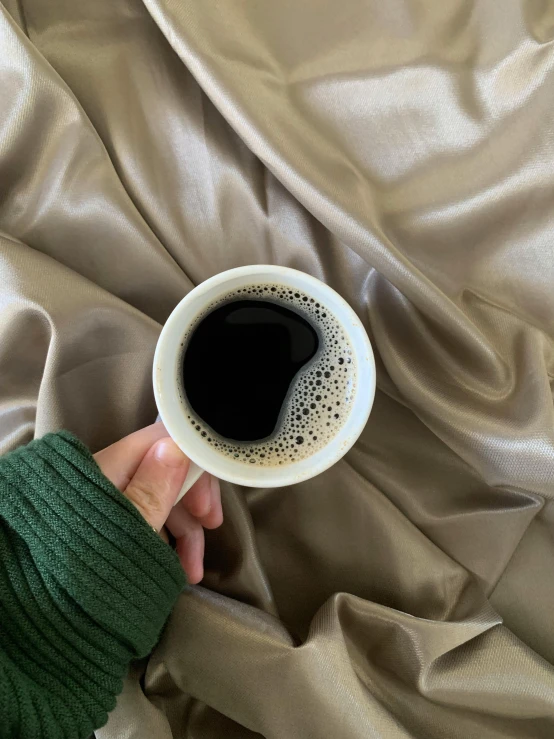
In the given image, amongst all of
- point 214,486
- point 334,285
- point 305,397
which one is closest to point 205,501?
point 214,486

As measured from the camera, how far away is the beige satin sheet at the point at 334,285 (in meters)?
0.63

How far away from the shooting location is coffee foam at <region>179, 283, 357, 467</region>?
623 millimetres

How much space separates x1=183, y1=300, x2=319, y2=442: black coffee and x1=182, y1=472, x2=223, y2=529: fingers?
6 centimetres

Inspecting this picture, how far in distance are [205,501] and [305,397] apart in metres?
0.17

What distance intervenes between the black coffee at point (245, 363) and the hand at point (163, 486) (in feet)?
0.22

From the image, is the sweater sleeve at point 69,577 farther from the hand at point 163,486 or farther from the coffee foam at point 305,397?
the coffee foam at point 305,397

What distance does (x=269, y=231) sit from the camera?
713mm

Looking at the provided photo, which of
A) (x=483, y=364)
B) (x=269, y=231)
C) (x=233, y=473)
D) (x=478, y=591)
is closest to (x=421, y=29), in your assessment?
(x=269, y=231)

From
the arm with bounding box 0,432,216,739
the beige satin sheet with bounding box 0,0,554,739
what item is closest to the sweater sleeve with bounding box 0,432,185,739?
the arm with bounding box 0,432,216,739

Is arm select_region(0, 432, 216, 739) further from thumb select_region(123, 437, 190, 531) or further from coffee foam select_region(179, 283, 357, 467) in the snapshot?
coffee foam select_region(179, 283, 357, 467)

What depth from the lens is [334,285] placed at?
28.4 inches

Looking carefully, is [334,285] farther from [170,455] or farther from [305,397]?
[170,455]

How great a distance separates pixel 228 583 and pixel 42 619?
23 cm

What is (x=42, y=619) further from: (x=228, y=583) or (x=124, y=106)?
(x=124, y=106)
